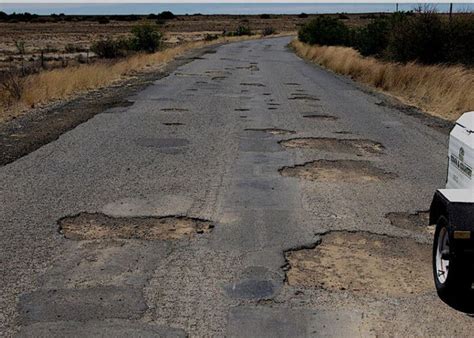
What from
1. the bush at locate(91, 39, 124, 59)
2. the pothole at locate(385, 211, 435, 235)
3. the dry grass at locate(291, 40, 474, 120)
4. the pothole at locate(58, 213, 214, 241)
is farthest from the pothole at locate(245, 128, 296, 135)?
the bush at locate(91, 39, 124, 59)

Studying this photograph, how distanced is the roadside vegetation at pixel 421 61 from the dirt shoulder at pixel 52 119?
755 cm

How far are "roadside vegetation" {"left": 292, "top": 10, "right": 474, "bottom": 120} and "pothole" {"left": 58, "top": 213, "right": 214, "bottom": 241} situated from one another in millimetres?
8939

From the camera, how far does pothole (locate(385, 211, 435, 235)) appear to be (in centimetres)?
565

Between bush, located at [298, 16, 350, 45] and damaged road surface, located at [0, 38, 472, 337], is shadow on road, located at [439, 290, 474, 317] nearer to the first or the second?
damaged road surface, located at [0, 38, 472, 337]

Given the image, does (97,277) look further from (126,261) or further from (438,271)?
(438,271)

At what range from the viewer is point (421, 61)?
21.1 meters

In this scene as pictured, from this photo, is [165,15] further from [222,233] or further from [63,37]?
[222,233]

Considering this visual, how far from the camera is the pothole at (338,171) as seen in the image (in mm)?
7531

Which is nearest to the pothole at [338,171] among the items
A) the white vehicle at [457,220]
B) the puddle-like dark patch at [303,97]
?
the white vehicle at [457,220]

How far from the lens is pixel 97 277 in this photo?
4473 mm

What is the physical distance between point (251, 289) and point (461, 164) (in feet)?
5.73

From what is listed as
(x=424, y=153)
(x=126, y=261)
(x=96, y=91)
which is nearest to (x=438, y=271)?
(x=126, y=261)

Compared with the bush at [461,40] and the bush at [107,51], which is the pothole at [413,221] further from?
the bush at [107,51]

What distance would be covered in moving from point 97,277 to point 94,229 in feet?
3.77
